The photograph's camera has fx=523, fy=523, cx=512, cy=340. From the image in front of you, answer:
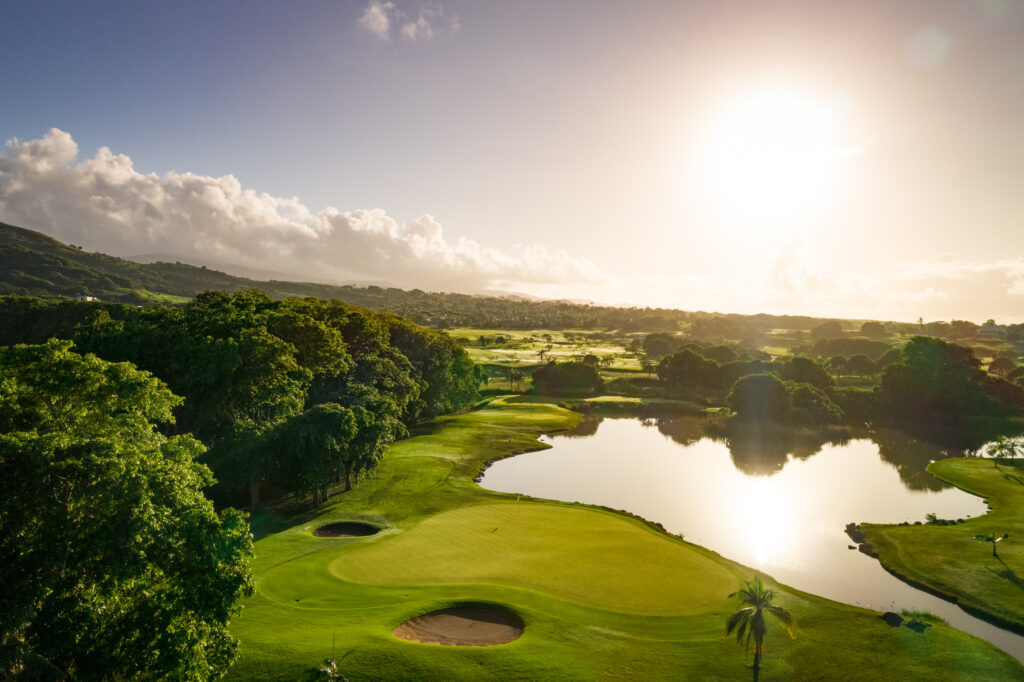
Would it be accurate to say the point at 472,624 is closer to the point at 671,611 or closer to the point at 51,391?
the point at 671,611

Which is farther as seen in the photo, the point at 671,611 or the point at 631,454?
the point at 631,454

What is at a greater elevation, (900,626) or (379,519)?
(900,626)

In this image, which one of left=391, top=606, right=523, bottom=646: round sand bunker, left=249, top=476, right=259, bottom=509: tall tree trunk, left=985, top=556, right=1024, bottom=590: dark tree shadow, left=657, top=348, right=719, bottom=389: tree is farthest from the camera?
left=657, top=348, right=719, bottom=389: tree

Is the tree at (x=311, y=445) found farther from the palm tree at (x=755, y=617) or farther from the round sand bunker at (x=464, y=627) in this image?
the palm tree at (x=755, y=617)

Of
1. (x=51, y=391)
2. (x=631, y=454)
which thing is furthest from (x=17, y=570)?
(x=631, y=454)

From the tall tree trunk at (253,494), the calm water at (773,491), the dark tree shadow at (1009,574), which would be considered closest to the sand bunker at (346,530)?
the tall tree trunk at (253,494)

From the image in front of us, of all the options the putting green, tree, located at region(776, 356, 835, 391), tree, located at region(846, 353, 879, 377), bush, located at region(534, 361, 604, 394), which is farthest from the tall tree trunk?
tree, located at region(846, 353, 879, 377)

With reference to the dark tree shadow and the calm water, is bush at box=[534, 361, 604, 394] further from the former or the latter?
the dark tree shadow
